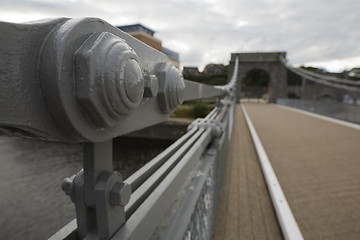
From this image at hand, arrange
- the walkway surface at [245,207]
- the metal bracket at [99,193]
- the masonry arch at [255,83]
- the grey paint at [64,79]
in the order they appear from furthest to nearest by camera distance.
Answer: the masonry arch at [255,83]
the walkway surface at [245,207]
the metal bracket at [99,193]
the grey paint at [64,79]

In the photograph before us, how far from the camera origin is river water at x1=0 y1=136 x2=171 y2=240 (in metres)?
5.62

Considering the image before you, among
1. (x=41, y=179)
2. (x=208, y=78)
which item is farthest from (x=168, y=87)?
(x=208, y=78)

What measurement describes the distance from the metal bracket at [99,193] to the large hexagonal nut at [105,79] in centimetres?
11

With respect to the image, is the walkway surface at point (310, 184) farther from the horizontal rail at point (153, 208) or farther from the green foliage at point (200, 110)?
the green foliage at point (200, 110)

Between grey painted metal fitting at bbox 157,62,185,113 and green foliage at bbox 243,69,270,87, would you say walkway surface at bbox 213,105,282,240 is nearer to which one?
grey painted metal fitting at bbox 157,62,185,113

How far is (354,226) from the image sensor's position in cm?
189

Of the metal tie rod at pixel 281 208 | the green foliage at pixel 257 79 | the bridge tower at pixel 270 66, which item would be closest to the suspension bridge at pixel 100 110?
the metal tie rod at pixel 281 208

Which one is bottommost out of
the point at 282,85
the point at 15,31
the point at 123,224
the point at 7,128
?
the point at 123,224

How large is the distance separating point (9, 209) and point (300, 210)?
757 centimetres

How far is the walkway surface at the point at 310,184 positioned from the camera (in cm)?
188

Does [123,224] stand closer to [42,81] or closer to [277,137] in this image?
[42,81]

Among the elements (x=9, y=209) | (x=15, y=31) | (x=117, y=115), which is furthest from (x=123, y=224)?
(x=9, y=209)

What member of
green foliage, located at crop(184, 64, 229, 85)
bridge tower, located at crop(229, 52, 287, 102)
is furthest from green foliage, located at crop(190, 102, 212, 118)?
bridge tower, located at crop(229, 52, 287, 102)

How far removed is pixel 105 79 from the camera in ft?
0.99
